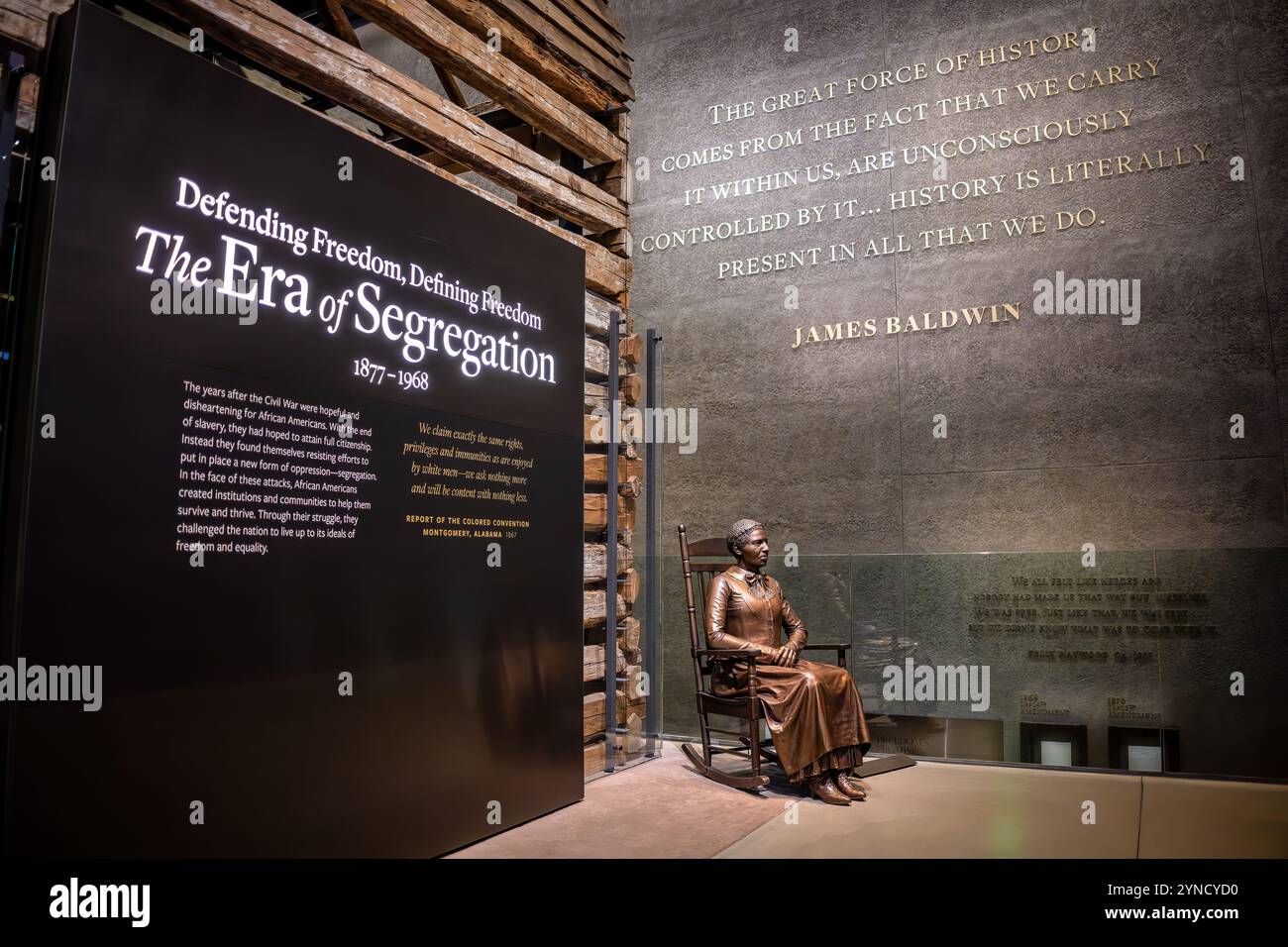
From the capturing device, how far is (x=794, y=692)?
16.1 feet

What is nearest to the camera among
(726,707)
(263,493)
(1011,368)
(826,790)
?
(263,493)

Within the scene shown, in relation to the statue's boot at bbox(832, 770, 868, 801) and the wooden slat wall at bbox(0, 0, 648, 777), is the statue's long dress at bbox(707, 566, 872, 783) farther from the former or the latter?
the wooden slat wall at bbox(0, 0, 648, 777)

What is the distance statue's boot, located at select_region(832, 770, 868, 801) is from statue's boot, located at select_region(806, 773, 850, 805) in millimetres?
26

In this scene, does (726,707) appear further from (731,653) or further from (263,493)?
(263,493)

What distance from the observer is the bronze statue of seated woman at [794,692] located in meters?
4.84

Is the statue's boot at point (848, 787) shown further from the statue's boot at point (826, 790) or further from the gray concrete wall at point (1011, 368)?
the gray concrete wall at point (1011, 368)

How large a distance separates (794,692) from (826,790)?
0.58 metres

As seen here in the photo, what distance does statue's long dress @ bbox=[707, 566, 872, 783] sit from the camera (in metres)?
4.84

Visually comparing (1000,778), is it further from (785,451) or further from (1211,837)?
(785,451)

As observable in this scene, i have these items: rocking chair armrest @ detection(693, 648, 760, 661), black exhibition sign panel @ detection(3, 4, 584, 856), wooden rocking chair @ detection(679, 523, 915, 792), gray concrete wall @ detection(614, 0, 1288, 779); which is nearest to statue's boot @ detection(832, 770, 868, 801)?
wooden rocking chair @ detection(679, 523, 915, 792)

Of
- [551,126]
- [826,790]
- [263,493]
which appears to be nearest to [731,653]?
[826,790]

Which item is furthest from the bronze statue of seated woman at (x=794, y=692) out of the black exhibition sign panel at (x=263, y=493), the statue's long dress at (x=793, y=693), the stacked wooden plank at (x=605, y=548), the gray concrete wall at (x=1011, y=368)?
the black exhibition sign panel at (x=263, y=493)

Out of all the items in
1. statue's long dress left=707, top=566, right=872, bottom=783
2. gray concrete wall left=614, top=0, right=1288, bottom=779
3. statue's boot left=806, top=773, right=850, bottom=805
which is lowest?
statue's boot left=806, top=773, right=850, bottom=805

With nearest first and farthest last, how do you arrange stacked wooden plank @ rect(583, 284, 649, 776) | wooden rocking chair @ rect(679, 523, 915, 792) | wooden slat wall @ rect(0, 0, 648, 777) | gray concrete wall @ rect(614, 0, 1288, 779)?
wooden slat wall @ rect(0, 0, 648, 777), wooden rocking chair @ rect(679, 523, 915, 792), stacked wooden plank @ rect(583, 284, 649, 776), gray concrete wall @ rect(614, 0, 1288, 779)
